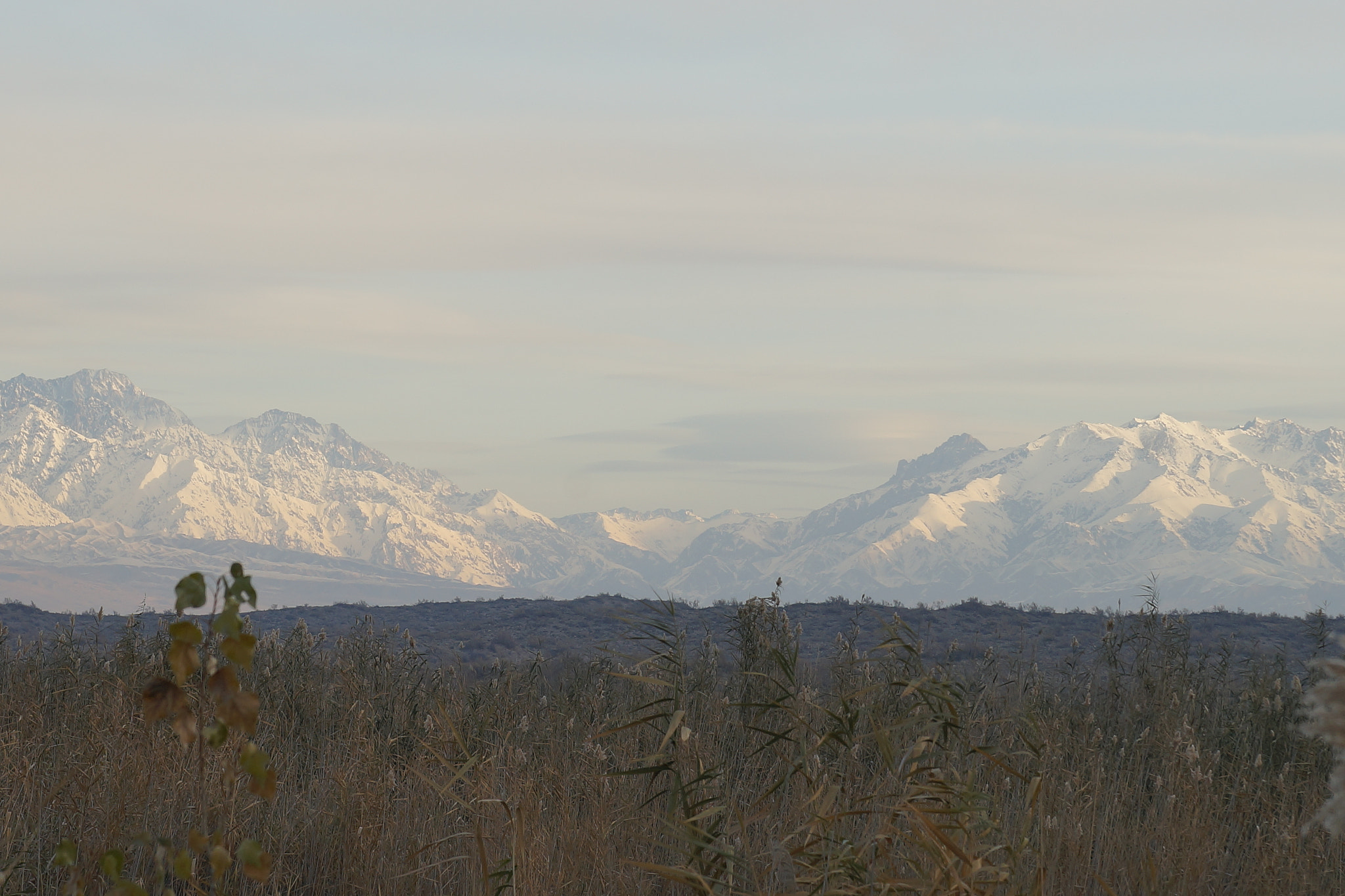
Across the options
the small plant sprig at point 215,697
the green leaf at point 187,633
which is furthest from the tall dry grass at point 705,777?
the green leaf at point 187,633

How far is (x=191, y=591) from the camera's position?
255cm

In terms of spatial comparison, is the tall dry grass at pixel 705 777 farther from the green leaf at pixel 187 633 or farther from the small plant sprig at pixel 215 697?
the green leaf at pixel 187 633

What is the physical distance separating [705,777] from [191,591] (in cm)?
291

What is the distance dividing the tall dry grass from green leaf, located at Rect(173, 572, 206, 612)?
210 centimetres

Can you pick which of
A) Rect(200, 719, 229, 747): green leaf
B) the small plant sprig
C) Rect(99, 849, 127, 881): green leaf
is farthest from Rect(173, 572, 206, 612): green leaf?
Rect(99, 849, 127, 881): green leaf

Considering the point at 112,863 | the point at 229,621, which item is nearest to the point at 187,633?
the point at 229,621

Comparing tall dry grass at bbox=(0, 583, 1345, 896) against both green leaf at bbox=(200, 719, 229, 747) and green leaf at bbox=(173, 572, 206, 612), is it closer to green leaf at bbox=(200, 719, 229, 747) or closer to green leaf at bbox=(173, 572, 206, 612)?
A: green leaf at bbox=(200, 719, 229, 747)

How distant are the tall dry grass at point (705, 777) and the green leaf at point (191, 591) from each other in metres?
2.10

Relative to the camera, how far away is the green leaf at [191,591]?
2.49 metres

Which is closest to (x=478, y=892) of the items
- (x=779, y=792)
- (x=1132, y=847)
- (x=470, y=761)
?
(x=470, y=761)

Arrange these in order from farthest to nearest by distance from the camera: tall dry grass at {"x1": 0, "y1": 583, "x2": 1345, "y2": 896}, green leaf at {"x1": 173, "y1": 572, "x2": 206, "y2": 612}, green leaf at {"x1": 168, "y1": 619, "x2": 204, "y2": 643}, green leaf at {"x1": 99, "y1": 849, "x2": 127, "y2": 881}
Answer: tall dry grass at {"x1": 0, "y1": 583, "x2": 1345, "y2": 896} → green leaf at {"x1": 99, "y1": 849, "x2": 127, "y2": 881} → green leaf at {"x1": 168, "y1": 619, "x2": 204, "y2": 643} → green leaf at {"x1": 173, "y1": 572, "x2": 206, "y2": 612}

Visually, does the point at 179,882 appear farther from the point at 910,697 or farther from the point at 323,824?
the point at 910,697

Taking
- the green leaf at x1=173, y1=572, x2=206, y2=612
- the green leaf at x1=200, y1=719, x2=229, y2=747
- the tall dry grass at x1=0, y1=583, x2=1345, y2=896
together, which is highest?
the green leaf at x1=173, y1=572, x2=206, y2=612

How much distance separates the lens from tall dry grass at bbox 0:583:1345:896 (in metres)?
5.25
